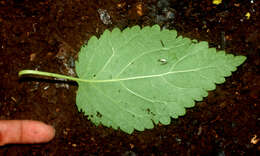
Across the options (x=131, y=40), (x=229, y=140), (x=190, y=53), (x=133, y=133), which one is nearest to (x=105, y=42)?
(x=131, y=40)

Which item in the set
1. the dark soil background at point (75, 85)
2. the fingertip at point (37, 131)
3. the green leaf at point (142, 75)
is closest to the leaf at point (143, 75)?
the green leaf at point (142, 75)

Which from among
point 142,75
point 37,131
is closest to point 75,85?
point 37,131

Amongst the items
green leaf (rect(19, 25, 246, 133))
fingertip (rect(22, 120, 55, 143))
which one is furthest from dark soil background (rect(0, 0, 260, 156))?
green leaf (rect(19, 25, 246, 133))

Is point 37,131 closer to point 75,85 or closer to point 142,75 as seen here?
point 75,85

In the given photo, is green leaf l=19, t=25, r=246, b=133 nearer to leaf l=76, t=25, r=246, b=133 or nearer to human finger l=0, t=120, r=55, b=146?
leaf l=76, t=25, r=246, b=133

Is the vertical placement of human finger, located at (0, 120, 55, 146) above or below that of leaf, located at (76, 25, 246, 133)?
below
